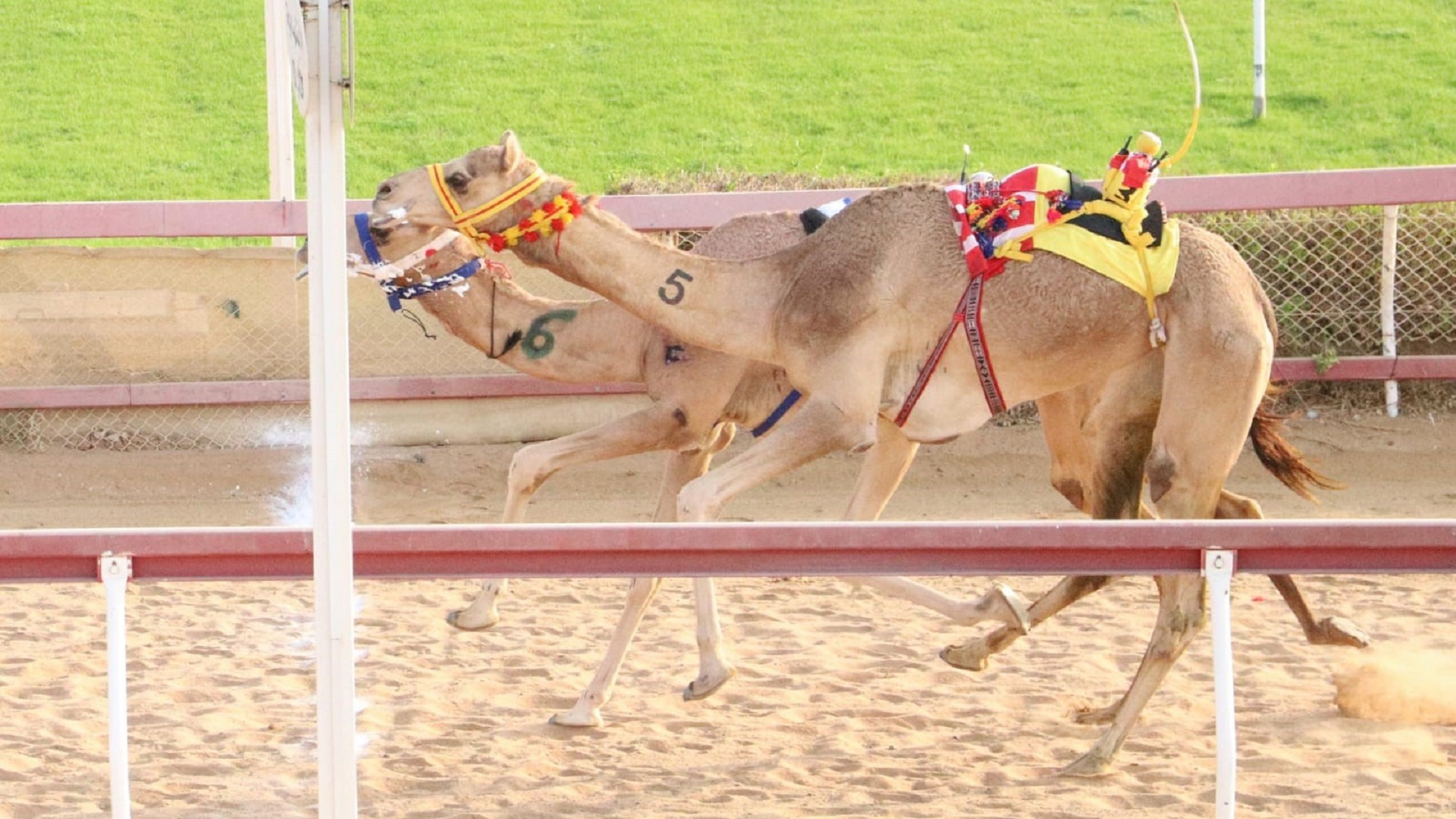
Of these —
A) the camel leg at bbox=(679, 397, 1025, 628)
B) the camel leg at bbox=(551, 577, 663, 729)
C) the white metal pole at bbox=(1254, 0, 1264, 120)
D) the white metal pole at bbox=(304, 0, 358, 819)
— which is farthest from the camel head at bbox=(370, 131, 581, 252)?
the white metal pole at bbox=(1254, 0, 1264, 120)

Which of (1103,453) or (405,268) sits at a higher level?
(405,268)

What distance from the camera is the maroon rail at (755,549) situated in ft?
14.1

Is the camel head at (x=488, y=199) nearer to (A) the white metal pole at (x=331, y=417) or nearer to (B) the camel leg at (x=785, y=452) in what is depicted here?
(B) the camel leg at (x=785, y=452)

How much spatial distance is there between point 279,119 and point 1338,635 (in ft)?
24.8

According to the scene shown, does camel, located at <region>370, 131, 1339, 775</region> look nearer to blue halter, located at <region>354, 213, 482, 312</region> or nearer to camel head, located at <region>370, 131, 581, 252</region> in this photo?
camel head, located at <region>370, 131, 581, 252</region>

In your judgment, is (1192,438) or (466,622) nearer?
(1192,438)

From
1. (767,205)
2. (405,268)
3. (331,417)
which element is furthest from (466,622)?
(767,205)

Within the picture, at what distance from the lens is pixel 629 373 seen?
7184mm

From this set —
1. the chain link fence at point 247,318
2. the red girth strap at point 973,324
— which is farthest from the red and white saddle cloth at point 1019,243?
the chain link fence at point 247,318

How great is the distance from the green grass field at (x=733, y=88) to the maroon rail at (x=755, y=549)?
35.7 feet

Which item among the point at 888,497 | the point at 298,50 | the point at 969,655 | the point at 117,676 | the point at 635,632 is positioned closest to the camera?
the point at 298,50

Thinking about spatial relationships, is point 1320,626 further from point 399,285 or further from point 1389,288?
point 1389,288

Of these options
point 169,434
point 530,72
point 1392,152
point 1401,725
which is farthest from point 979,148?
point 1401,725

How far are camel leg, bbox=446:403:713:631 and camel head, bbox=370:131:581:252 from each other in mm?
902
